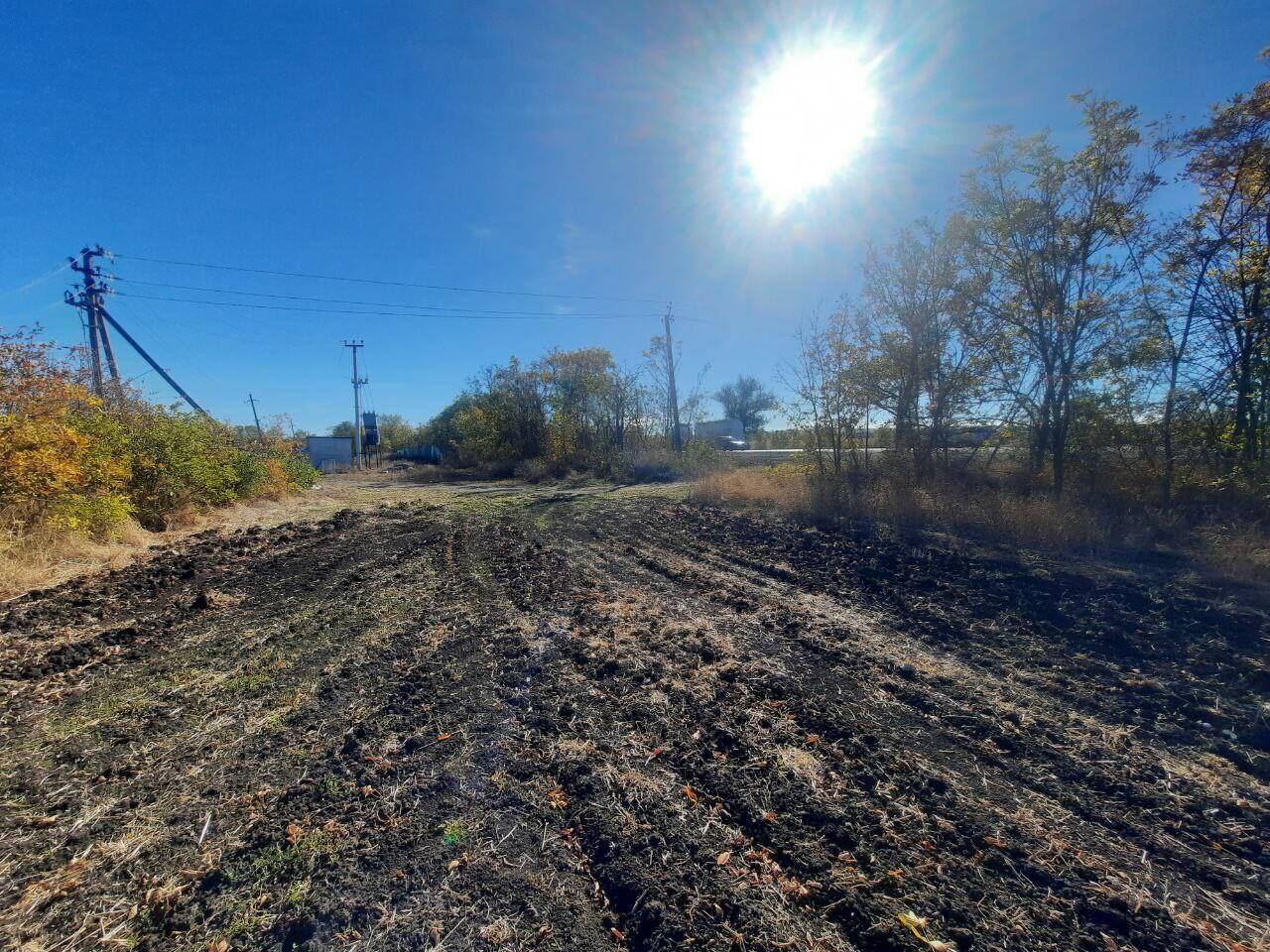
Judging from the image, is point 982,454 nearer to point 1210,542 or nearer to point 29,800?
point 1210,542

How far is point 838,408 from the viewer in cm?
1170

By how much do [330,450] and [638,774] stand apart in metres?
44.5

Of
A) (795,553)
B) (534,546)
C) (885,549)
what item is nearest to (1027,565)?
(885,549)

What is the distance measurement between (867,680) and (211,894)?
330 cm

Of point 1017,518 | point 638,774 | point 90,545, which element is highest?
point 90,545

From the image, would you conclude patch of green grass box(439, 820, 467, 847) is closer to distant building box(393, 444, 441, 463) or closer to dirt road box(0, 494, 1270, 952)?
dirt road box(0, 494, 1270, 952)

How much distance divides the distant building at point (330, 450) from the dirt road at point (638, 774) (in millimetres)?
39225

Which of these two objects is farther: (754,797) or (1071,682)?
(1071,682)

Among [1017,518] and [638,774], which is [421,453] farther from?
[638,774]

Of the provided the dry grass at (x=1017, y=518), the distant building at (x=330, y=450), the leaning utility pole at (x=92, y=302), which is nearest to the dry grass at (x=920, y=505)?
the dry grass at (x=1017, y=518)

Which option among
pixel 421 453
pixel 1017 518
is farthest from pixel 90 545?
pixel 421 453

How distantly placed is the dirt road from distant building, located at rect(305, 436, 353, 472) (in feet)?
129

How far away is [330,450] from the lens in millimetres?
39531

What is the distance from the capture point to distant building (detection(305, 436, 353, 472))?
128 ft
